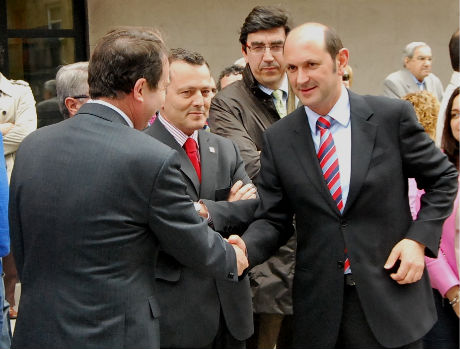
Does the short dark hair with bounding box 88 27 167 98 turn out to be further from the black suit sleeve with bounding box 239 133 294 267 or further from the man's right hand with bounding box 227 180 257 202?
the man's right hand with bounding box 227 180 257 202

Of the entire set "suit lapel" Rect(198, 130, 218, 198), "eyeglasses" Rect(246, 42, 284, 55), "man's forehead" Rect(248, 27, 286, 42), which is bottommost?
"suit lapel" Rect(198, 130, 218, 198)

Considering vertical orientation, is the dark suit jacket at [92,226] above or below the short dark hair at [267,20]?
below

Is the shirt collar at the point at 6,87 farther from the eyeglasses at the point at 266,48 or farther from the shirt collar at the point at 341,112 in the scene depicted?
the shirt collar at the point at 341,112

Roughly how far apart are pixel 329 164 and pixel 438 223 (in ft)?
1.67

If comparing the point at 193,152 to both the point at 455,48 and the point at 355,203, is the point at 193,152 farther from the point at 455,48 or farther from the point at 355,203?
the point at 455,48

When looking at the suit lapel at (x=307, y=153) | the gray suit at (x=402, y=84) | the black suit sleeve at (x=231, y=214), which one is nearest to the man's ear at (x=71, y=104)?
the black suit sleeve at (x=231, y=214)

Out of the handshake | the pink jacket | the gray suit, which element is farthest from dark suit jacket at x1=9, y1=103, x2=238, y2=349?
the gray suit

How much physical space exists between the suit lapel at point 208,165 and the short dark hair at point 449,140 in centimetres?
130

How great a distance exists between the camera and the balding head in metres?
3.27

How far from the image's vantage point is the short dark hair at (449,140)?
13.7 ft

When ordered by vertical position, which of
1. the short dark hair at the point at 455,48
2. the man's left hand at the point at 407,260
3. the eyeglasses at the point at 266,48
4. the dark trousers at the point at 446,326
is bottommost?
the dark trousers at the point at 446,326

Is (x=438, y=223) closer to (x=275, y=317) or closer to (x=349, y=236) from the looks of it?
(x=349, y=236)

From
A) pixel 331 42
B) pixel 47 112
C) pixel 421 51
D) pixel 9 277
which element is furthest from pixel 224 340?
pixel 421 51

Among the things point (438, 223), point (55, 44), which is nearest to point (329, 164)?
point (438, 223)
